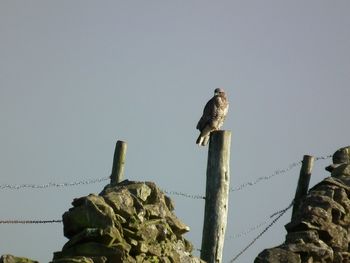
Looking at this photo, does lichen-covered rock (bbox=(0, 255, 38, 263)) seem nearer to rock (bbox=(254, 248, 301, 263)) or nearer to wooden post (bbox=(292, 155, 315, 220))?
rock (bbox=(254, 248, 301, 263))

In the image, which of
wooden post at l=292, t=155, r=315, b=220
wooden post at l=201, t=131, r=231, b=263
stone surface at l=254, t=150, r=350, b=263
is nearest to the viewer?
stone surface at l=254, t=150, r=350, b=263

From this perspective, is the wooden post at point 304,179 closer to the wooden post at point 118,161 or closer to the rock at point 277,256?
the rock at point 277,256

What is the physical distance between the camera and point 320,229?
47.5 feet

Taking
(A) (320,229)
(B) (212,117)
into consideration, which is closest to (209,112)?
(B) (212,117)

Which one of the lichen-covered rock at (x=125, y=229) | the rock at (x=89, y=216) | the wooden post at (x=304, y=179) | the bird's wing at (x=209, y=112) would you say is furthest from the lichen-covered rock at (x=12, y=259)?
the bird's wing at (x=209, y=112)

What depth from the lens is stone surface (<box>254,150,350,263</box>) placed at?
13.5 metres

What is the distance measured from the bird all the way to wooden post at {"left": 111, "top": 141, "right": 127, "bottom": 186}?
1.78 meters

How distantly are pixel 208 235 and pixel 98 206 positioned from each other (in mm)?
3624

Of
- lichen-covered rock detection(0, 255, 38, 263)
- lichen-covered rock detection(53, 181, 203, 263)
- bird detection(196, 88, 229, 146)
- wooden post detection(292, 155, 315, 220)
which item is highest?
bird detection(196, 88, 229, 146)

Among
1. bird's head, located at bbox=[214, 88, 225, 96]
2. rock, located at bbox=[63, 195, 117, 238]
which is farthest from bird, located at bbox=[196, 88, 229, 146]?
rock, located at bbox=[63, 195, 117, 238]

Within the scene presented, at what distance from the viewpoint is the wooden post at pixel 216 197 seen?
1365cm

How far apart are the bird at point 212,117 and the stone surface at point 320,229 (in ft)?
7.94

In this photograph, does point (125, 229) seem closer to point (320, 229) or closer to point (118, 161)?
point (320, 229)

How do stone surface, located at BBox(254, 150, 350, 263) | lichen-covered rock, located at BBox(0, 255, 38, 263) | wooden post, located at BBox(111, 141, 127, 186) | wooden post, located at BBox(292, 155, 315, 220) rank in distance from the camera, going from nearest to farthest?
lichen-covered rock, located at BBox(0, 255, 38, 263) → stone surface, located at BBox(254, 150, 350, 263) → wooden post, located at BBox(111, 141, 127, 186) → wooden post, located at BBox(292, 155, 315, 220)
